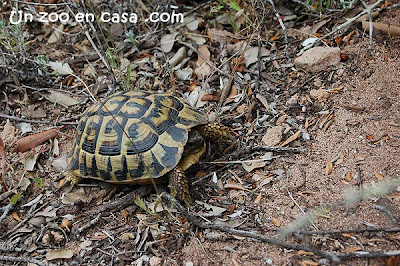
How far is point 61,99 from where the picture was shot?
401 centimetres

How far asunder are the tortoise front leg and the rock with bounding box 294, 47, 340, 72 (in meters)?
1.43

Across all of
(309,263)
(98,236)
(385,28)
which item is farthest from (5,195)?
(385,28)

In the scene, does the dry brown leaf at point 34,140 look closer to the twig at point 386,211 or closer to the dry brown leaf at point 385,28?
the twig at point 386,211

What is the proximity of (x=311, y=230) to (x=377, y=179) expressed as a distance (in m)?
0.53

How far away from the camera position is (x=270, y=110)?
3434 millimetres

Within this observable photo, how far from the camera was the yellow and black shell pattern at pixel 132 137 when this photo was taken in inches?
116

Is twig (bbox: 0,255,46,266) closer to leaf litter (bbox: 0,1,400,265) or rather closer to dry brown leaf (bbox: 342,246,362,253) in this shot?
leaf litter (bbox: 0,1,400,265)

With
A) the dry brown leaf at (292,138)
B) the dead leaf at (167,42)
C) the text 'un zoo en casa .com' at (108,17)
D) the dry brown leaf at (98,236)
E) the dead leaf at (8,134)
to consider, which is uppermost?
the text 'un zoo en casa .com' at (108,17)

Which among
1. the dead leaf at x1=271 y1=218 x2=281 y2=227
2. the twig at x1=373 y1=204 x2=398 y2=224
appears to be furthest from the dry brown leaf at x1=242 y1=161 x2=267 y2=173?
the twig at x1=373 y1=204 x2=398 y2=224

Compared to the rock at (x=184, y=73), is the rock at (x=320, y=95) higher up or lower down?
higher up

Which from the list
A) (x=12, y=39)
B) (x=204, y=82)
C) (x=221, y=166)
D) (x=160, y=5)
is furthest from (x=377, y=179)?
(x=12, y=39)

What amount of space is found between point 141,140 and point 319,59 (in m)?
1.61

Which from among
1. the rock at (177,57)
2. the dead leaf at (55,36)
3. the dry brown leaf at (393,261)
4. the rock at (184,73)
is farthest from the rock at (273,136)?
the dead leaf at (55,36)

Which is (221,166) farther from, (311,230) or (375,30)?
(375,30)
